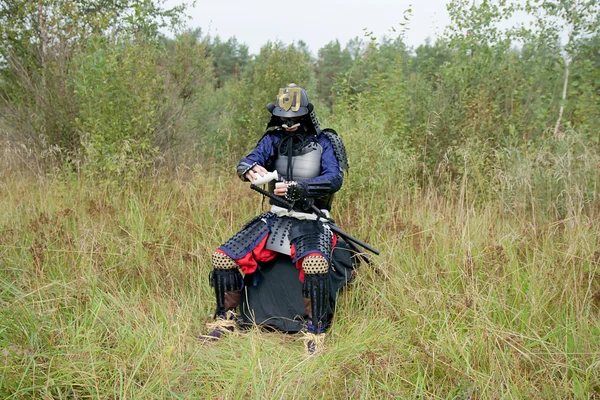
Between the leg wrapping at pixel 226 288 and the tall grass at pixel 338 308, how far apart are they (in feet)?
0.71

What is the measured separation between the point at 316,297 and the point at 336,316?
1.31 feet

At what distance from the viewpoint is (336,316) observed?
3.43m

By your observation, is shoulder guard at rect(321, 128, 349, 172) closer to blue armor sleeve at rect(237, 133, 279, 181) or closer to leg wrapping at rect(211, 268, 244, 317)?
blue armor sleeve at rect(237, 133, 279, 181)

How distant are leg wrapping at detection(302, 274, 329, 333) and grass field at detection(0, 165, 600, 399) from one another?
16 cm

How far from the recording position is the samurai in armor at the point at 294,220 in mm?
3141

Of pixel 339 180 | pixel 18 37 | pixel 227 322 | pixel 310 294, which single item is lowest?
pixel 227 322

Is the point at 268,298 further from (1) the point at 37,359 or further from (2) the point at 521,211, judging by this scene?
(2) the point at 521,211

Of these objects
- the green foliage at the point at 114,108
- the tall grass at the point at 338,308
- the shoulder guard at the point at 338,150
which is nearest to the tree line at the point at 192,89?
the green foliage at the point at 114,108

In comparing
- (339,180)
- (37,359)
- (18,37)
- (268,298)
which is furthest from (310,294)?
(18,37)

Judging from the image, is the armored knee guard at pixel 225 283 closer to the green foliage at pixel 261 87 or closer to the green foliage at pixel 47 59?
the green foliage at pixel 47 59

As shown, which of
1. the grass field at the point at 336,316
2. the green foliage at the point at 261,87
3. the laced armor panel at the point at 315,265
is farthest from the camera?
the green foliage at the point at 261,87

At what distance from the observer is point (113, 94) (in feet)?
18.0

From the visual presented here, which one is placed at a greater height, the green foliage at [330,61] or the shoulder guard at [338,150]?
the green foliage at [330,61]

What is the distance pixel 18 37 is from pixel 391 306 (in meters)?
6.91
